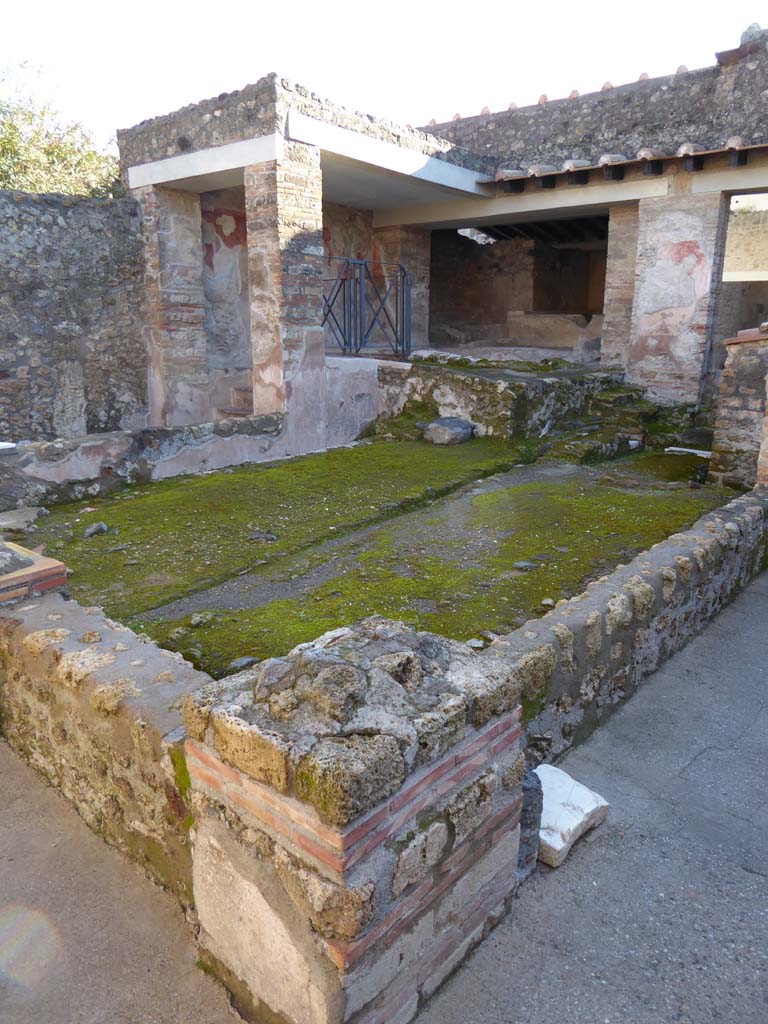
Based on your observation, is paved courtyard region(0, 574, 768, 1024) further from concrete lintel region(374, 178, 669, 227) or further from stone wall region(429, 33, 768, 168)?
stone wall region(429, 33, 768, 168)

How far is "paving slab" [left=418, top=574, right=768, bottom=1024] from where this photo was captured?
1766 mm

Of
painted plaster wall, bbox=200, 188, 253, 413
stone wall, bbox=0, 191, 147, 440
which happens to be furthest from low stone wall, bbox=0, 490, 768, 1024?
painted plaster wall, bbox=200, 188, 253, 413

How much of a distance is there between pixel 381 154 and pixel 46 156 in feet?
32.0

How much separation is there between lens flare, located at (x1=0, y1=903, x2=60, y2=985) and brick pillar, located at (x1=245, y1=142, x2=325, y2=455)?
547cm

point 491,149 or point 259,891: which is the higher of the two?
point 491,149

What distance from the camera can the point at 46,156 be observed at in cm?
1434

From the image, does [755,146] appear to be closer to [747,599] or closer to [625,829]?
[747,599]

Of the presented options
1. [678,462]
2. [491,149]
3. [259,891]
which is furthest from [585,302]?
[259,891]

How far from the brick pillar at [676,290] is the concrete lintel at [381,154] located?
228 centimetres

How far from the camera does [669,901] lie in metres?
2.08

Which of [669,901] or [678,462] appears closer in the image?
[669,901]

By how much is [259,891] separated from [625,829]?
51.8 inches

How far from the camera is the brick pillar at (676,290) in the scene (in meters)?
8.34

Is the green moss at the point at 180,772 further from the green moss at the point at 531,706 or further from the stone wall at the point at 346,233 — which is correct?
the stone wall at the point at 346,233
